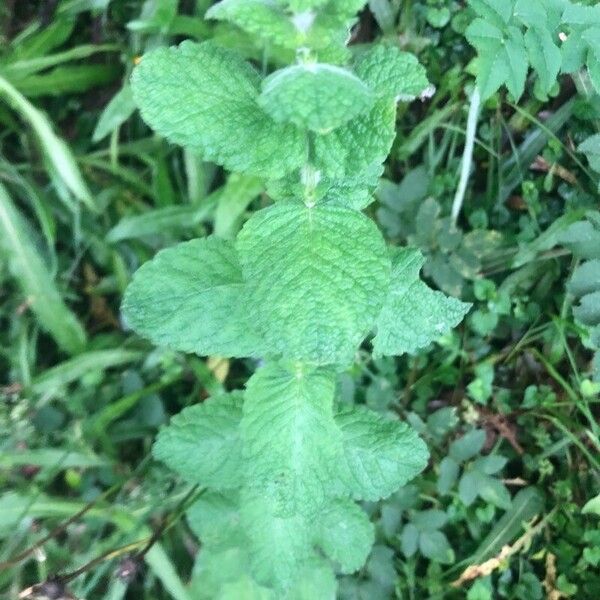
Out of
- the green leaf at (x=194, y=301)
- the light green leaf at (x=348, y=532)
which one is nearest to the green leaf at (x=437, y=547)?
the light green leaf at (x=348, y=532)

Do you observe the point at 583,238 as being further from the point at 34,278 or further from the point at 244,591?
the point at 34,278

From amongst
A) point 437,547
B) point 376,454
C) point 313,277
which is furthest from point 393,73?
point 437,547

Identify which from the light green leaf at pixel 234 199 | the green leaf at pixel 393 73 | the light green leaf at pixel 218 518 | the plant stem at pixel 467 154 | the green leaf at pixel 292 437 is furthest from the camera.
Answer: the light green leaf at pixel 234 199

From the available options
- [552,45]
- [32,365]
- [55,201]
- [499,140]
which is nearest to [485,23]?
[552,45]

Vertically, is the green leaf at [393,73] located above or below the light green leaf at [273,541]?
above

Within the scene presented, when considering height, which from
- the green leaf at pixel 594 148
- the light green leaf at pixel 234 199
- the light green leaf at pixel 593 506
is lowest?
the light green leaf at pixel 593 506

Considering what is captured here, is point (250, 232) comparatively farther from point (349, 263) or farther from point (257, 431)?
point (257, 431)

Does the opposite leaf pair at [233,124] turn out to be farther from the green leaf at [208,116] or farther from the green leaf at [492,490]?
the green leaf at [492,490]

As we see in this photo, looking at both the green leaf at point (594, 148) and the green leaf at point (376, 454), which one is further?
the green leaf at point (594, 148)
